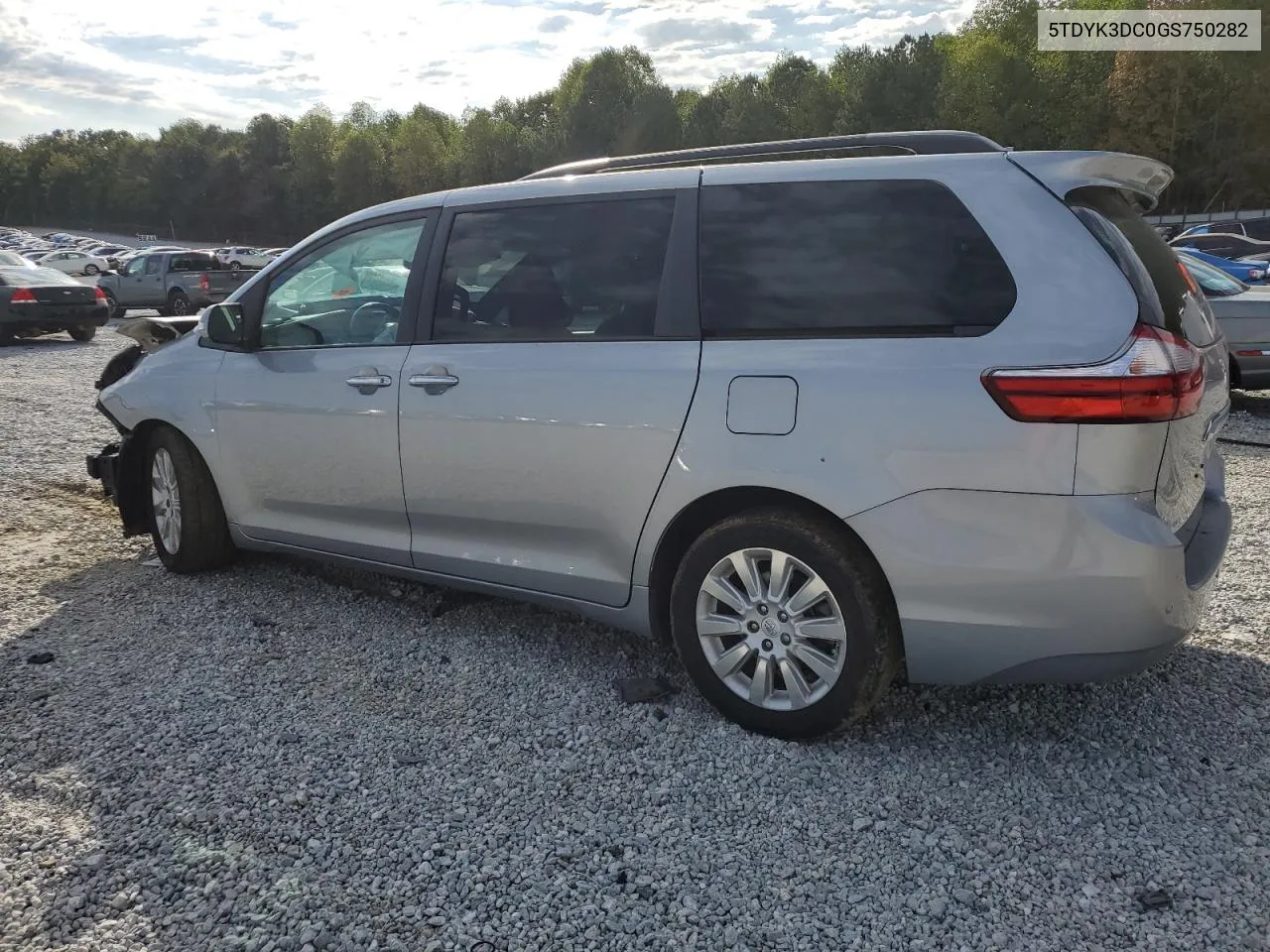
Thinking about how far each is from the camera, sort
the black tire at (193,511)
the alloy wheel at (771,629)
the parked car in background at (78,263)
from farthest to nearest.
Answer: the parked car in background at (78,263), the black tire at (193,511), the alloy wheel at (771,629)

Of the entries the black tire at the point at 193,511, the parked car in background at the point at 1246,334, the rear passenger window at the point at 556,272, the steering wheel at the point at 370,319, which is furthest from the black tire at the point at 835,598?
the parked car in background at the point at 1246,334

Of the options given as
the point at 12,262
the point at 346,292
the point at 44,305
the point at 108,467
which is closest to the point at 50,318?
the point at 44,305

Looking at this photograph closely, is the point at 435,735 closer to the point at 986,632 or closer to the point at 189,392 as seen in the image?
the point at 986,632

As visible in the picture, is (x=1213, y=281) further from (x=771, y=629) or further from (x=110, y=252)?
(x=110, y=252)

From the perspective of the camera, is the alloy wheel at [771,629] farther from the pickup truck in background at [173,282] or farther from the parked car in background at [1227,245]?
the parked car in background at [1227,245]

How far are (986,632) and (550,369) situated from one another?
173 cm

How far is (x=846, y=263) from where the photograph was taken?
321cm

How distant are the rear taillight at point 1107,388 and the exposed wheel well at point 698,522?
2.10 feet

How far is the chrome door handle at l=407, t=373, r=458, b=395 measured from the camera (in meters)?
3.94

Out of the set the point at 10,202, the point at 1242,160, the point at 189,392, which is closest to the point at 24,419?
the point at 189,392

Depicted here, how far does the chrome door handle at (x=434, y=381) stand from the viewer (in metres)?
3.94

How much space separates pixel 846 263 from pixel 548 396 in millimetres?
1150

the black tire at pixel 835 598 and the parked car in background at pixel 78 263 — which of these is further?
the parked car in background at pixel 78 263

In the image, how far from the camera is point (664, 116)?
84.1m
